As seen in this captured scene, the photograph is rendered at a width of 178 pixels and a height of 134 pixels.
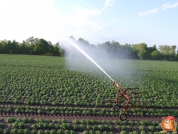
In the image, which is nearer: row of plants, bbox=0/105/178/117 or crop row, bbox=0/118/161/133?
crop row, bbox=0/118/161/133

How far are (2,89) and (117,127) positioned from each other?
16.2m

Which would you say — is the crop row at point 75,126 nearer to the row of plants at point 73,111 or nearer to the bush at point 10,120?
the bush at point 10,120

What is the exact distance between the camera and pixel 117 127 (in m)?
16.1

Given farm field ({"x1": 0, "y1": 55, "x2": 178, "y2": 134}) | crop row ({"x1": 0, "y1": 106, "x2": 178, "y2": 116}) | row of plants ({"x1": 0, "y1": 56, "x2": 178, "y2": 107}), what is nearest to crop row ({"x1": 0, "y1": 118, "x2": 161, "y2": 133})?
farm field ({"x1": 0, "y1": 55, "x2": 178, "y2": 134})

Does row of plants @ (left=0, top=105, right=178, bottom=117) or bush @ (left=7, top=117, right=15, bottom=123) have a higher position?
row of plants @ (left=0, top=105, right=178, bottom=117)

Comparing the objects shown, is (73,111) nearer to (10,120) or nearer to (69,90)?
(10,120)

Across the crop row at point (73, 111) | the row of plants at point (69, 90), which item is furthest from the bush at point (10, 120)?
the row of plants at point (69, 90)

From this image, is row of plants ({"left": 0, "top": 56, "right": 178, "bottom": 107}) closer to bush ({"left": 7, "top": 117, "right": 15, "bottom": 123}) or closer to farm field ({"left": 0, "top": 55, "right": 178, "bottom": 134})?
farm field ({"left": 0, "top": 55, "right": 178, "bottom": 134})

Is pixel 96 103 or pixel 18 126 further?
pixel 96 103

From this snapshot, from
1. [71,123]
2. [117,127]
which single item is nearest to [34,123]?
[71,123]

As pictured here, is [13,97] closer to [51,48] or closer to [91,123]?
[91,123]

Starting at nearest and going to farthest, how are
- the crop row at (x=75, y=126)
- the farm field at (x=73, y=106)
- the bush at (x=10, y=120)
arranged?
the crop row at (x=75, y=126)
the farm field at (x=73, y=106)
the bush at (x=10, y=120)

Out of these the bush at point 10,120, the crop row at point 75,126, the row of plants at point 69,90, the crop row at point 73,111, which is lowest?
the crop row at point 75,126

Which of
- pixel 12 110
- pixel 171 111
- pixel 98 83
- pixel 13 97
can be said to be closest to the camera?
pixel 12 110
